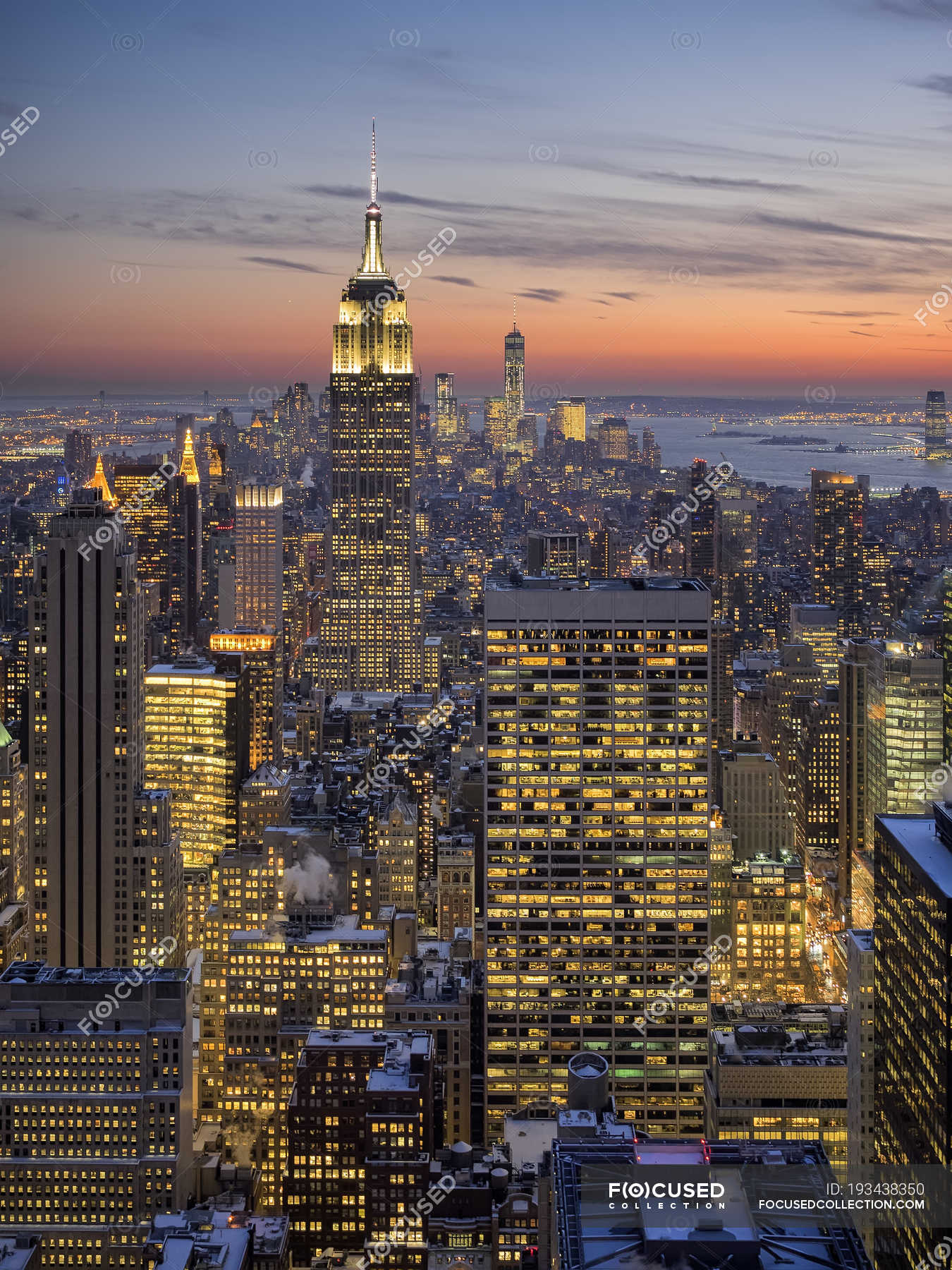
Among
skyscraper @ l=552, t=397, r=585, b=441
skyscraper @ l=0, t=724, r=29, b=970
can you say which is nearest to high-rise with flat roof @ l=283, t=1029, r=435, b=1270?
skyscraper @ l=0, t=724, r=29, b=970

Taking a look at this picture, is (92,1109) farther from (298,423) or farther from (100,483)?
(298,423)

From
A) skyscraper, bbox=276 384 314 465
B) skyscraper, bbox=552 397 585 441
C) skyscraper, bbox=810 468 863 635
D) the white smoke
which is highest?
skyscraper, bbox=276 384 314 465

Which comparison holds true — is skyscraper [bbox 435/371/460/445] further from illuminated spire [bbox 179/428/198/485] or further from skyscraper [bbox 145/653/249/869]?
skyscraper [bbox 145/653/249/869]

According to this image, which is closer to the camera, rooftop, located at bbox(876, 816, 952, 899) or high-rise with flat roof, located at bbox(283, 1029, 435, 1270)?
rooftop, located at bbox(876, 816, 952, 899)

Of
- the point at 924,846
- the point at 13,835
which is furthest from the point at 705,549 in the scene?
the point at 924,846

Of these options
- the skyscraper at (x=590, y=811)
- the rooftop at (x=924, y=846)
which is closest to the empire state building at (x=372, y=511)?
the skyscraper at (x=590, y=811)

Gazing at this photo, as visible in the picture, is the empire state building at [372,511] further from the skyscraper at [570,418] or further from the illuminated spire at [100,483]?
the illuminated spire at [100,483]
